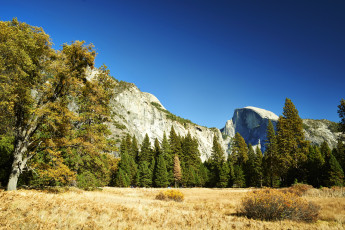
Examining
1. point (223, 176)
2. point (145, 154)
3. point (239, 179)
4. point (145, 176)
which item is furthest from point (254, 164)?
point (145, 154)

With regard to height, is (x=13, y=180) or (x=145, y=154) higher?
(x=145, y=154)

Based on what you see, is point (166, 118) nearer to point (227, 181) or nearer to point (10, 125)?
point (227, 181)

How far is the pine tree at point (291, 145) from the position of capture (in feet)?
105

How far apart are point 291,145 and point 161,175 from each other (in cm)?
3033

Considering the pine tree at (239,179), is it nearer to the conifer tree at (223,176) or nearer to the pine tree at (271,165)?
the conifer tree at (223,176)

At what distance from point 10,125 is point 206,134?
176139 mm

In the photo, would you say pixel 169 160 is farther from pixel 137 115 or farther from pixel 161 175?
pixel 137 115

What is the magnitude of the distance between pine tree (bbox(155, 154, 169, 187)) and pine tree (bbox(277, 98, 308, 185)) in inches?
1063

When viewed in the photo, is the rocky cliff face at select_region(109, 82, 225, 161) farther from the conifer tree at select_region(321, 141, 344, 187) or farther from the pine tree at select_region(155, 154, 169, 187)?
the conifer tree at select_region(321, 141, 344, 187)

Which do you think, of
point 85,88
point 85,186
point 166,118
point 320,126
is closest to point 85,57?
point 85,88

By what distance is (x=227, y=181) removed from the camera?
50781mm

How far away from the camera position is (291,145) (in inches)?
1267

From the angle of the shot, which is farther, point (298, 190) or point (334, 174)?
point (334, 174)

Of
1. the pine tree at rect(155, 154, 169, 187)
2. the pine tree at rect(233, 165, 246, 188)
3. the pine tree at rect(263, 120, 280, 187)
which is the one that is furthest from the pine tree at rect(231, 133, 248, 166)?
the pine tree at rect(155, 154, 169, 187)
